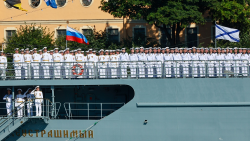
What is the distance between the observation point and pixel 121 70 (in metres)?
14.1

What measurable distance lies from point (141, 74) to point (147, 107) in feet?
4.16

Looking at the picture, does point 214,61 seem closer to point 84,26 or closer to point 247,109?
point 247,109

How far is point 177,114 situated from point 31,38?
1629 cm

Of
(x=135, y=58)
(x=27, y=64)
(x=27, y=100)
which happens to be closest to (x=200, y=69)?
(x=135, y=58)

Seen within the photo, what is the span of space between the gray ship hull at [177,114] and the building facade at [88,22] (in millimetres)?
15128

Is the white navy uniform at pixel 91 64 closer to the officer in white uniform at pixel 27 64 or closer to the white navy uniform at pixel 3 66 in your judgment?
the officer in white uniform at pixel 27 64

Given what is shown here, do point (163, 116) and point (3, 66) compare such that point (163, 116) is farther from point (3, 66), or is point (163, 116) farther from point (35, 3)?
point (35, 3)

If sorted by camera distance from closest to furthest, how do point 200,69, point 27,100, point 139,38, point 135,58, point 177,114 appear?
point 177,114
point 27,100
point 200,69
point 135,58
point 139,38

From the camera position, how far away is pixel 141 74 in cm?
1323

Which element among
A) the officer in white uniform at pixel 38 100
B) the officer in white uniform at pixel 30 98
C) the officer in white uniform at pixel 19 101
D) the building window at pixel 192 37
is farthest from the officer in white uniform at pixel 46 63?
the building window at pixel 192 37

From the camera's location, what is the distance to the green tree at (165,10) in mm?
22125

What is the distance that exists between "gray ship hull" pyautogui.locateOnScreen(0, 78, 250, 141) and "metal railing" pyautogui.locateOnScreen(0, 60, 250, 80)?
1.54ft

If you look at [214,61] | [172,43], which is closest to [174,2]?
[172,43]

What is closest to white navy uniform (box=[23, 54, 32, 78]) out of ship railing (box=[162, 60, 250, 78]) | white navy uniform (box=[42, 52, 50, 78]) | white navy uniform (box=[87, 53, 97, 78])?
white navy uniform (box=[42, 52, 50, 78])
